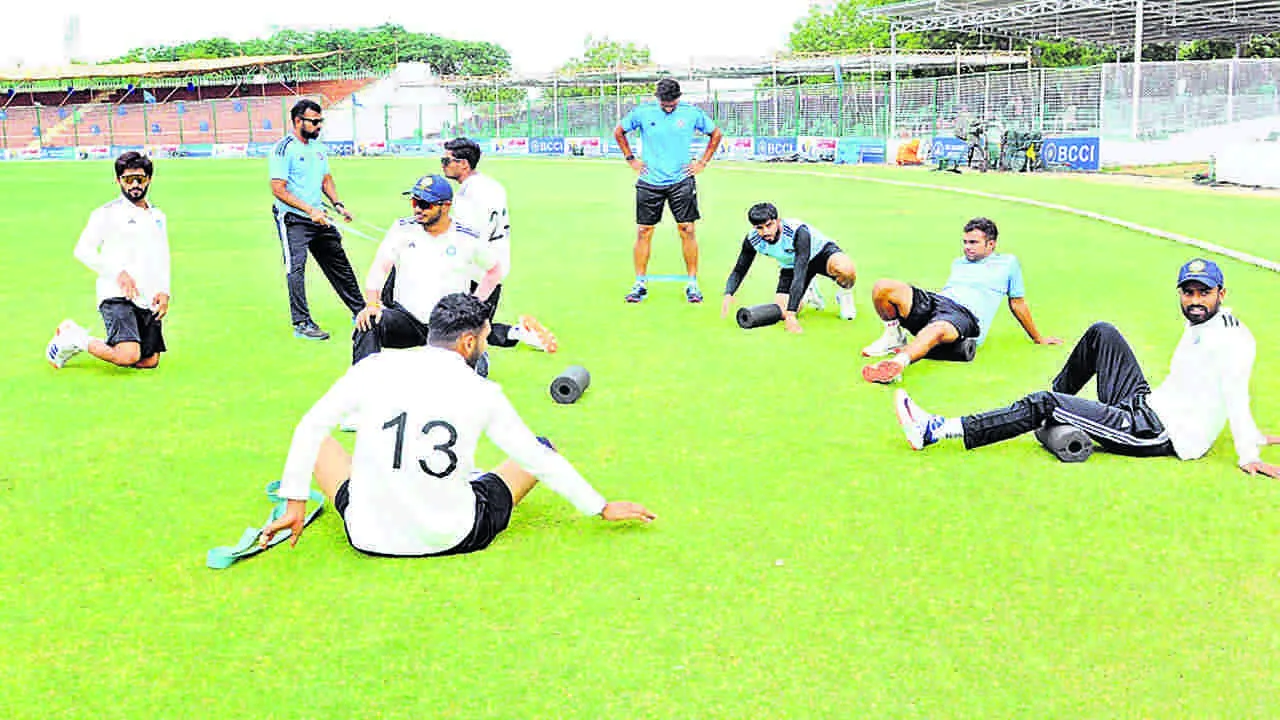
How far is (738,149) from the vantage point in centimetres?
4834

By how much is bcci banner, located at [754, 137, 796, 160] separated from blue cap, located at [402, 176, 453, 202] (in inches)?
1541

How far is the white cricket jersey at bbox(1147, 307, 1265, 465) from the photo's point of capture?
592cm

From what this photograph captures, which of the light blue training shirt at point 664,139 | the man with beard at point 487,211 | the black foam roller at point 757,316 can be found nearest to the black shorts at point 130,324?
the man with beard at point 487,211

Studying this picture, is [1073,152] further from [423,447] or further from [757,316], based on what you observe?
[423,447]

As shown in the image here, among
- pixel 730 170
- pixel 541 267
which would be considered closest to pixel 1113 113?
Answer: pixel 730 170

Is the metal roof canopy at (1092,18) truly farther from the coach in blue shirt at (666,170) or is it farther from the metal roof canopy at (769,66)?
the coach in blue shirt at (666,170)

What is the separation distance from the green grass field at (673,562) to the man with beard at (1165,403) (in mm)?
147

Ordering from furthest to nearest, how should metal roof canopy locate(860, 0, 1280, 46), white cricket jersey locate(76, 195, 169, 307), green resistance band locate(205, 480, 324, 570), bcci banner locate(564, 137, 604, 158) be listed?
bcci banner locate(564, 137, 604, 158), metal roof canopy locate(860, 0, 1280, 46), white cricket jersey locate(76, 195, 169, 307), green resistance band locate(205, 480, 324, 570)

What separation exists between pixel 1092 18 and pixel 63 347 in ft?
143

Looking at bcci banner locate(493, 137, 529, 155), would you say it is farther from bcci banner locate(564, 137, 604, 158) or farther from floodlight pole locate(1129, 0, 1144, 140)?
floodlight pole locate(1129, 0, 1144, 140)

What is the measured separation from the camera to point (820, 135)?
1839 inches

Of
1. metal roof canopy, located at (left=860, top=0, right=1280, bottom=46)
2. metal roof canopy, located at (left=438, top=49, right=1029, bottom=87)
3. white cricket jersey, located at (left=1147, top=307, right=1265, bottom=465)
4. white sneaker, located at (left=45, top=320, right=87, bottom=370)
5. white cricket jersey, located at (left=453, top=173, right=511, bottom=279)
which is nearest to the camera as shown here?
white cricket jersey, located at (left=1147, top=307, right=1265, bottom=465)

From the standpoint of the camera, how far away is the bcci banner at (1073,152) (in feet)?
117

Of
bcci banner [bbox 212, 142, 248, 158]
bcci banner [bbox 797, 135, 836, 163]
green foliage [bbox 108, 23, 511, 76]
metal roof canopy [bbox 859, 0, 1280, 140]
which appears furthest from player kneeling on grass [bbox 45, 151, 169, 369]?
green foliage [bbox 108, 23, 511, 76]
